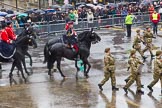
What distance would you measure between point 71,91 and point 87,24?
1883 centimetres

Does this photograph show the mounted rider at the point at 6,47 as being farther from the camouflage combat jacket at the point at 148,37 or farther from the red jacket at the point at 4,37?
the camouflage combat jacket at the point at 148,37

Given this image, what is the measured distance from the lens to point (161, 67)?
1772cm

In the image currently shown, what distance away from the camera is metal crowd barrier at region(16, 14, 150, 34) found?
34688mm

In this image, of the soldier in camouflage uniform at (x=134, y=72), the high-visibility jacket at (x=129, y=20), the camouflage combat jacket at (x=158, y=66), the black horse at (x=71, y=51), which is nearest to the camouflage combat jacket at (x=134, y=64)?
the soldier in camouflage uniform at (x=134, y=72)

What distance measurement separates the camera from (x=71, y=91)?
18516 millimetres

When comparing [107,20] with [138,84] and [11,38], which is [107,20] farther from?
[138,84]

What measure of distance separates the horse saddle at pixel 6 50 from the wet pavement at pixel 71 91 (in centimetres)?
103

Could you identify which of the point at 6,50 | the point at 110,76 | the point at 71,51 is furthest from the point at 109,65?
the point at 6,50

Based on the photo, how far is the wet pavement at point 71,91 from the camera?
16.8 meters

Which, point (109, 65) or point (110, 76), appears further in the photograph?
point (110, 76)

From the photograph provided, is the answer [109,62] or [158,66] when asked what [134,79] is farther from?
[109,62]

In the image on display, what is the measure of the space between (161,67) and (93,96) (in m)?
2.58

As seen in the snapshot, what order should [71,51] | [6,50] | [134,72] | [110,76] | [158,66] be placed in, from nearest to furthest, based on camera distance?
[158,66], [134,72], [110,76], [6,50], [71,51]

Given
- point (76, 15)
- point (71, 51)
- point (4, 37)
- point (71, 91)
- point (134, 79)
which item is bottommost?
point (71, 91)
